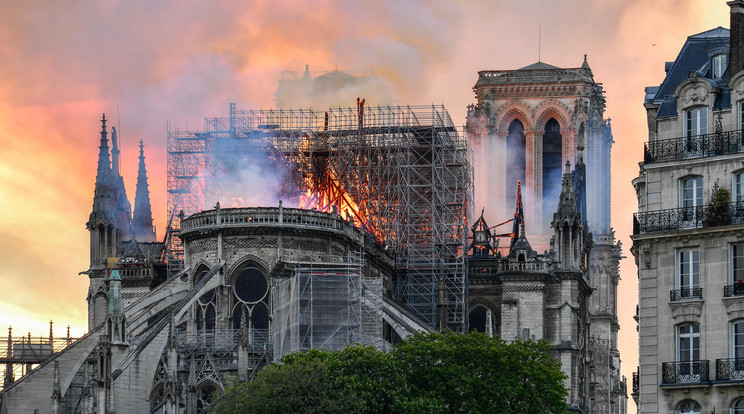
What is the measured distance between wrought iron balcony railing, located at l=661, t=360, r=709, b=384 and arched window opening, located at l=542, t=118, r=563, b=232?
3203 inches

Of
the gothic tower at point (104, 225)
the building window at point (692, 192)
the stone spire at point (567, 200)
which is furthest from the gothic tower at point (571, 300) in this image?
the building window at point (692, 192)

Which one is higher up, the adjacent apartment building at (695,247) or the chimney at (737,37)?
the chimney at (737,37)

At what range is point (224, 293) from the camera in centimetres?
9675

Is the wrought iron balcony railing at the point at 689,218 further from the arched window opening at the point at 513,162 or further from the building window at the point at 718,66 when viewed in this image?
the arched window opening at the point at 513,162

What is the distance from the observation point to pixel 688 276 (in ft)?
201

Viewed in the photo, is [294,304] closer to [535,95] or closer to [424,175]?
[424,175]

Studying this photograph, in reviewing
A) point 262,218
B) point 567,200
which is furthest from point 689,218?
point 567,200

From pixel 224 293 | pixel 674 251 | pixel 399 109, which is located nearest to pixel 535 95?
pixel 399 109

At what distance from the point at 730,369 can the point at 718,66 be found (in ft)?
36.2

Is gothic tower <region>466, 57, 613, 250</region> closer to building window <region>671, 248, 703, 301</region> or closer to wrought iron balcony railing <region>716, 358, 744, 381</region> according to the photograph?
building window <region>671, 248, 703, 301</region>

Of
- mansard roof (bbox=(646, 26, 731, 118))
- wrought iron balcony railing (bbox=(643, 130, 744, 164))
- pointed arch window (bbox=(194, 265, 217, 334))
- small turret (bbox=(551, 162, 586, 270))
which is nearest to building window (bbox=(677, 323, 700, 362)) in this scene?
wrought iron balcony railing (bbox=(643, 130, 744, 164))

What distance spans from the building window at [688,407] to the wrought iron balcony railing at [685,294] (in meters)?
3.37

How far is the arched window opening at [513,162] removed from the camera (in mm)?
143250

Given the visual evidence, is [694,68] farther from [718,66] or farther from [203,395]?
[203,395]
